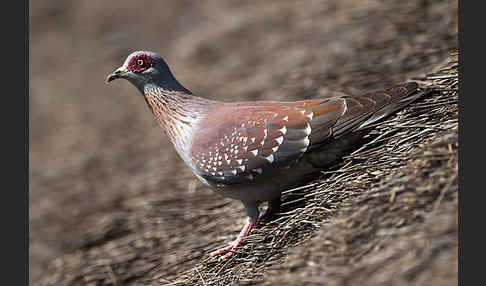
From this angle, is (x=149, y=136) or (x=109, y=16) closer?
(x=149, y=136)

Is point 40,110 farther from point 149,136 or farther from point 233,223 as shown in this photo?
point 233,223

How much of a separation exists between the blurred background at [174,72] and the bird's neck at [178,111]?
1216 mm

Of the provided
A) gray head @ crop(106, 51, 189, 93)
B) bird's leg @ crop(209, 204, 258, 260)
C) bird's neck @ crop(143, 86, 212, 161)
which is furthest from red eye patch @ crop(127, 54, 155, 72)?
bird's leg @ crop(209, 204, 258, 260)

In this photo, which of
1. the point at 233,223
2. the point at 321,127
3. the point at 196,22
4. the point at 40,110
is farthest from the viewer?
the point at 196,22

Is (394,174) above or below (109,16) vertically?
below

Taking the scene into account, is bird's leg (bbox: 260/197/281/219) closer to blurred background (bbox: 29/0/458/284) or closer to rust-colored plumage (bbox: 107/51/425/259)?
rust-colored plumage (bbox: 107/51/425/259)

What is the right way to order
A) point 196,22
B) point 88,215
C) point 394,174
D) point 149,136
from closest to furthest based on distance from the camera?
point 394,174 → point 88,215 → point 149,136 → point 196,22

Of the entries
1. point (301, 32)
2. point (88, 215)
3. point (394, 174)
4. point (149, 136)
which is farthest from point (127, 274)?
point (301, 32)

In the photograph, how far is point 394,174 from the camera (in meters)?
4.20

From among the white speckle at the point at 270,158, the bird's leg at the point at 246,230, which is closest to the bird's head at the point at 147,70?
the white speckle at the point at 270,158

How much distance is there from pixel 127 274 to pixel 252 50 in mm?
6012

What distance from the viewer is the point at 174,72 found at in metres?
11.3

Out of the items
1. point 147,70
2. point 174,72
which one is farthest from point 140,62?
point 174,72

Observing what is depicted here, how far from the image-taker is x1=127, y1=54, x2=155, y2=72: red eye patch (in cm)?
543
